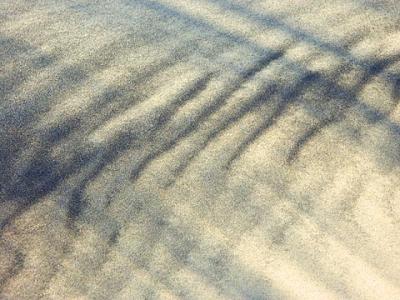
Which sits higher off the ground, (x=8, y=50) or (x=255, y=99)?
(x=255, y=99)

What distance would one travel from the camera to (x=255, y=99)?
1.74m

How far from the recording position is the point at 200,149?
5.22ft

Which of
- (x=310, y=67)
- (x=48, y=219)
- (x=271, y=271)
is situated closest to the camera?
(x=271, y=271)

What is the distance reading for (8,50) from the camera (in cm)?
195

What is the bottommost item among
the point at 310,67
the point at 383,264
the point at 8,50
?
A: the point at 8,50

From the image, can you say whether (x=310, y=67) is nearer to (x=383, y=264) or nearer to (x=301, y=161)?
(x=301, y=161)

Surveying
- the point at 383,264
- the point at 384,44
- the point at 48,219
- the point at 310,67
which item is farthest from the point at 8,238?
the point at 384,44

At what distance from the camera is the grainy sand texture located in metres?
1.31

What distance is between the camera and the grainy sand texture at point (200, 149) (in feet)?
4.28

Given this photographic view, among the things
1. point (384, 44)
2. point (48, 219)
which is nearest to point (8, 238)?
point (48, 219)

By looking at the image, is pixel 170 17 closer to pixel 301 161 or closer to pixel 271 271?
pixel 301 161

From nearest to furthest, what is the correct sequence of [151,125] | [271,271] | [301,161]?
[271,271] → [301,161] → [151,125]

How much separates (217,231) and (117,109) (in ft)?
2.24

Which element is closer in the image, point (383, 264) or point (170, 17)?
point (383, 264)
